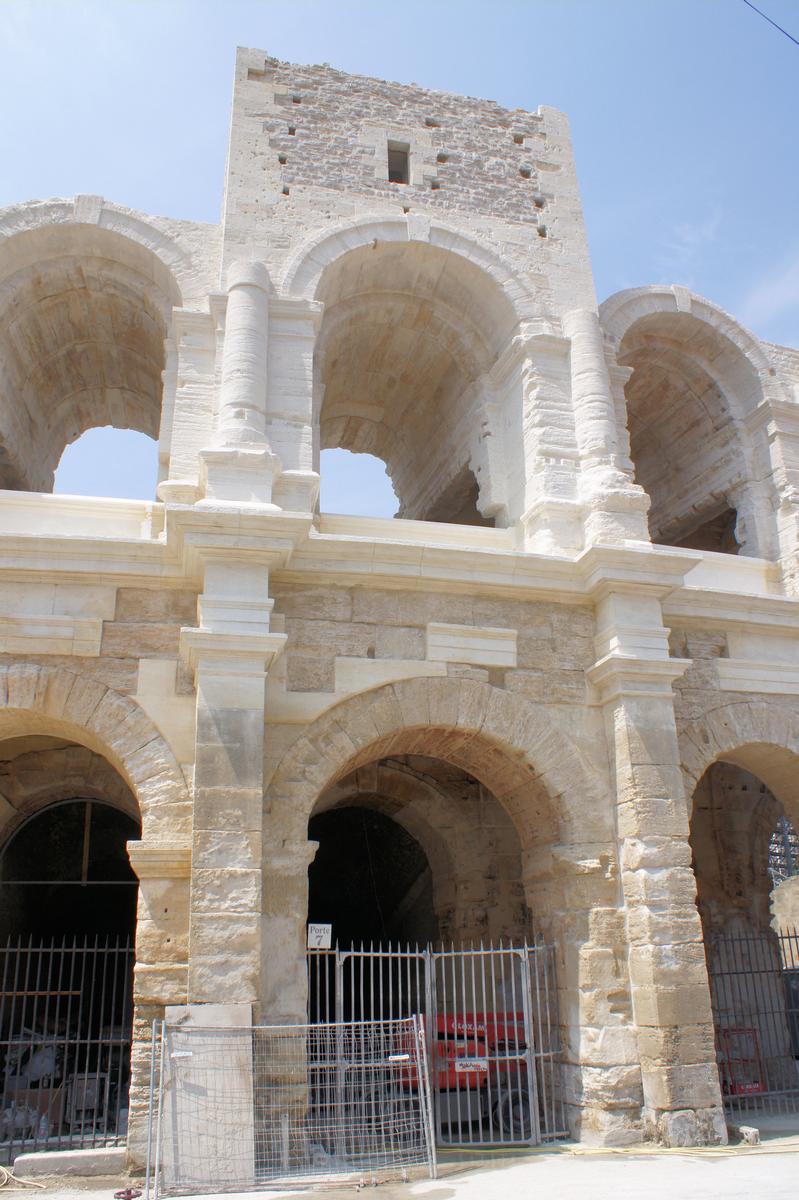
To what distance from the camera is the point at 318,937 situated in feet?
21.7

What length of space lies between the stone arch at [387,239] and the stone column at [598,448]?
58 centimetres

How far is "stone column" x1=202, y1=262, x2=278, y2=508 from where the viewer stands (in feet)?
23.7

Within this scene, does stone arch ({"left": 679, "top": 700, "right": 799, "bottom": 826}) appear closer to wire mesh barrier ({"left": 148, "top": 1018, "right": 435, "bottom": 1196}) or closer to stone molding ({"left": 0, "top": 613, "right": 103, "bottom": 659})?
wire mesh barrier ({"left": 148, "top": 1018, "right": 435, "bottom": 1196})

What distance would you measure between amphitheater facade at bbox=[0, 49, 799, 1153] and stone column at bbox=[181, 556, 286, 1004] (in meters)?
0.02

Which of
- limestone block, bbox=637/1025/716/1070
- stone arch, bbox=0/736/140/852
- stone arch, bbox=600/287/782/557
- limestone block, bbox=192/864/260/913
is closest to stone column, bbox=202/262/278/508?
limestone block, bbox=192/864/260/913

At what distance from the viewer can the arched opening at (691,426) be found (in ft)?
32.2

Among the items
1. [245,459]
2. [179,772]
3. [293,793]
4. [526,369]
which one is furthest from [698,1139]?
[526,369]

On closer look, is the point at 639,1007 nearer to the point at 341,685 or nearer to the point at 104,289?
the point at 341,685

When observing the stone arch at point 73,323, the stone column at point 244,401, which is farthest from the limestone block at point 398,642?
the stone arch at point 73,323

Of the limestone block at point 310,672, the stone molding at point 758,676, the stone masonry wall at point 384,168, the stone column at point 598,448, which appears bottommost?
the limestone block at point 310,672

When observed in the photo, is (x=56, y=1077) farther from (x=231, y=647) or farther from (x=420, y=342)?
(x=420, y=342)

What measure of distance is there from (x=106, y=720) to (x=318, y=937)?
6.69 ft

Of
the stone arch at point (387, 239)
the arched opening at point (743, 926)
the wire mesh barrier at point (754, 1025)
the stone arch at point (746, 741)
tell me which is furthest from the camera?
the arched opening at point (743, 926)

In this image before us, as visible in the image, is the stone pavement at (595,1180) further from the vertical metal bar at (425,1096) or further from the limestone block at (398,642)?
the limestone block at (398,642)
